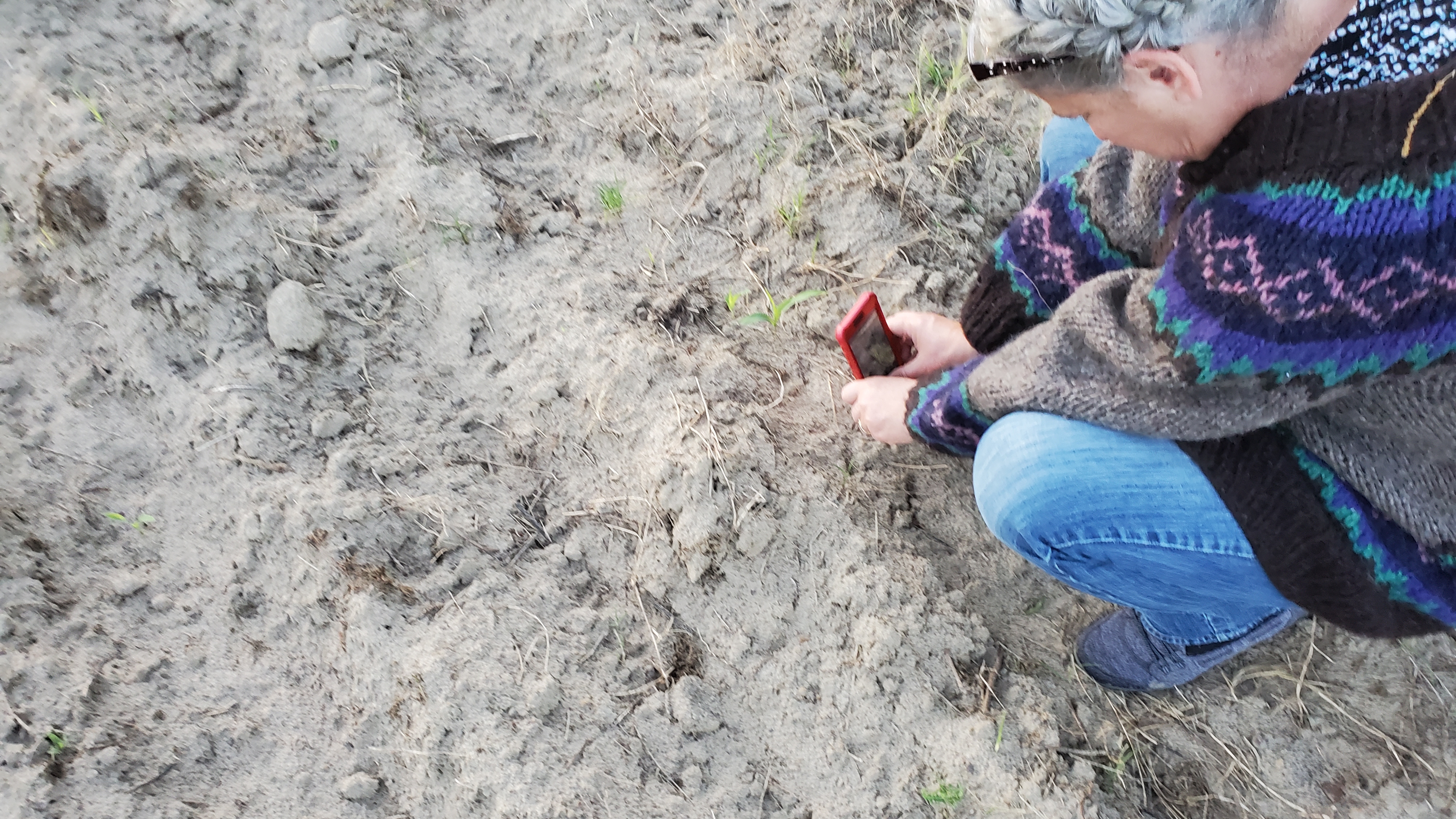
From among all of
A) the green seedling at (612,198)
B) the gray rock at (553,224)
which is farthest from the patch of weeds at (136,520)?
the green seedling at (612,198)

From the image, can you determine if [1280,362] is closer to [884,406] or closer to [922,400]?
[922,400]

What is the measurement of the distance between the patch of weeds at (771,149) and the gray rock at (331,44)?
39.0 inches

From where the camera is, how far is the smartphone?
1.63 m

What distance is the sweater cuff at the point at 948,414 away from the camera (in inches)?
55.4

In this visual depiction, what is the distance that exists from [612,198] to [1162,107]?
1258 mm

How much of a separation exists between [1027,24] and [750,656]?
107cm

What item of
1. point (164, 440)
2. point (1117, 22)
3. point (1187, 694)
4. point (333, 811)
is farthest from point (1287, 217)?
point (164, 440)

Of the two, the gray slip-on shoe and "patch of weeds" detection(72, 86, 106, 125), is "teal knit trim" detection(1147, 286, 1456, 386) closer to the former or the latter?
the gray slip-on shoe

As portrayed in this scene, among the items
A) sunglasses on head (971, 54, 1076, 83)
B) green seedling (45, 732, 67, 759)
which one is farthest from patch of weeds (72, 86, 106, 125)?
sunglasses on head (971, 54, 1076, 83)

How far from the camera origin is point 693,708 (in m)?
1.52

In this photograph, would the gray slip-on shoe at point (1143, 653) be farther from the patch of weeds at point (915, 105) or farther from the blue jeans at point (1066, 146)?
the patch of weeds at point (915, 105)

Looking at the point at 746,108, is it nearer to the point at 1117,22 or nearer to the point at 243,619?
the point at 1117,22

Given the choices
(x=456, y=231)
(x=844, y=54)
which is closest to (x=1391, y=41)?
(x=844, y=54)

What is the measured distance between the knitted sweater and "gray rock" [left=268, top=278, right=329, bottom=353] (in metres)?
1.21
